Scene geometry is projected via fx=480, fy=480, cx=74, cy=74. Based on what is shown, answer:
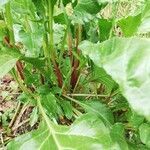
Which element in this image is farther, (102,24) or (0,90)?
(0,90)

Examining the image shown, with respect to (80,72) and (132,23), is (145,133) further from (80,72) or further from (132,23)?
(80,72)

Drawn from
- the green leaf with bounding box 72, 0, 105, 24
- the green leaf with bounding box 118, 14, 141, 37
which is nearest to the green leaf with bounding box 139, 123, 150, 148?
the green leaf with bounding box 118, 14, 141, 37

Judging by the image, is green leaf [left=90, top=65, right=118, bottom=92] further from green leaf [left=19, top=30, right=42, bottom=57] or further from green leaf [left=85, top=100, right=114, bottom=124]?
green leaf [left=19, top=30, right=42, bottom=57]

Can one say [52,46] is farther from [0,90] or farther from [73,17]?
[0,90]

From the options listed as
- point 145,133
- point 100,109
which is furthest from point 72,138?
point 100,109

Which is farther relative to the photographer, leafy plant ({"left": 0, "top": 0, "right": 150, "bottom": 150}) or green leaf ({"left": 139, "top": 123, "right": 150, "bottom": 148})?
green leaf ({"left": 139, "top": 123, "right": 150, "bottom": 148})

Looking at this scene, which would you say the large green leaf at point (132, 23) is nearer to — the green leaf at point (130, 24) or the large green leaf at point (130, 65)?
the green leaf at point (130, 24)


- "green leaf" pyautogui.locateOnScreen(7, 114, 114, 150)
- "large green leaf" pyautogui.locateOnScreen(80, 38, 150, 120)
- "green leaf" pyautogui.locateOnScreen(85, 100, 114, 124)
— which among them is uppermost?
"large green leaf" pyautogui.locateOnScreen(80, 38, 150, 120)

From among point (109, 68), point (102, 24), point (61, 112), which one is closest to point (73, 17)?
point (102, 24)
